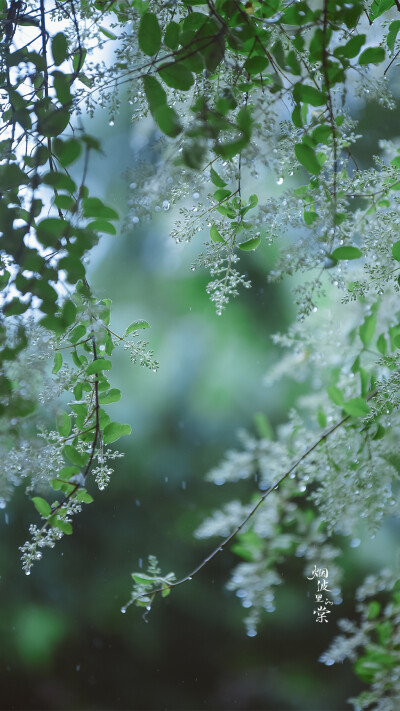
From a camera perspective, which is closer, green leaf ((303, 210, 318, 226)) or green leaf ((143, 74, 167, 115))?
green leaf ((143, 74, 167, 115))

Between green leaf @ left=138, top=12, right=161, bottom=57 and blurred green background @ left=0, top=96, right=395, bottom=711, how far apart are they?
31.8 inches

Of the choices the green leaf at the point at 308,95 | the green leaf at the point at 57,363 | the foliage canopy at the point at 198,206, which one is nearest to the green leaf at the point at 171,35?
the foliage canopy at the point at 198,206

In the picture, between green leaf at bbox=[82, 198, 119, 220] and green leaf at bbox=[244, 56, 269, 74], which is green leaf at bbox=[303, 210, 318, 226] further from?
green leaf at bbox=[82, 198, 119, 220]

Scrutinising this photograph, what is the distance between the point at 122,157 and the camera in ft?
4.80

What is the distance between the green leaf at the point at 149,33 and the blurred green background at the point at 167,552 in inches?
31.8

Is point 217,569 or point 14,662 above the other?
point 217,569

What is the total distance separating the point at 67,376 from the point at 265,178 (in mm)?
822

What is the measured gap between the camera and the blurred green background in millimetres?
1341

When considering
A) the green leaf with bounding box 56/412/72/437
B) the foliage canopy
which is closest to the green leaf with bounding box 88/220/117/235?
the foliage canopy

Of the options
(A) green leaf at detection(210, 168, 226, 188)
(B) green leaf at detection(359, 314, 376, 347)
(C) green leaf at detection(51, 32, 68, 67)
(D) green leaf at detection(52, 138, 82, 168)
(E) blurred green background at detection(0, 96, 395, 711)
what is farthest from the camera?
(E) blurred green background at detection(0, 96, 395, 711)

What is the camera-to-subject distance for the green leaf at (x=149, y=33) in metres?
0.46

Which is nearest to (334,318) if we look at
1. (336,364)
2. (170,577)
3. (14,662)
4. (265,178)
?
(336,364)

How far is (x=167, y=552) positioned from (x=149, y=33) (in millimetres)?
1229

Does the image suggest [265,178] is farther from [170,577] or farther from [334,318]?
[170,577]
